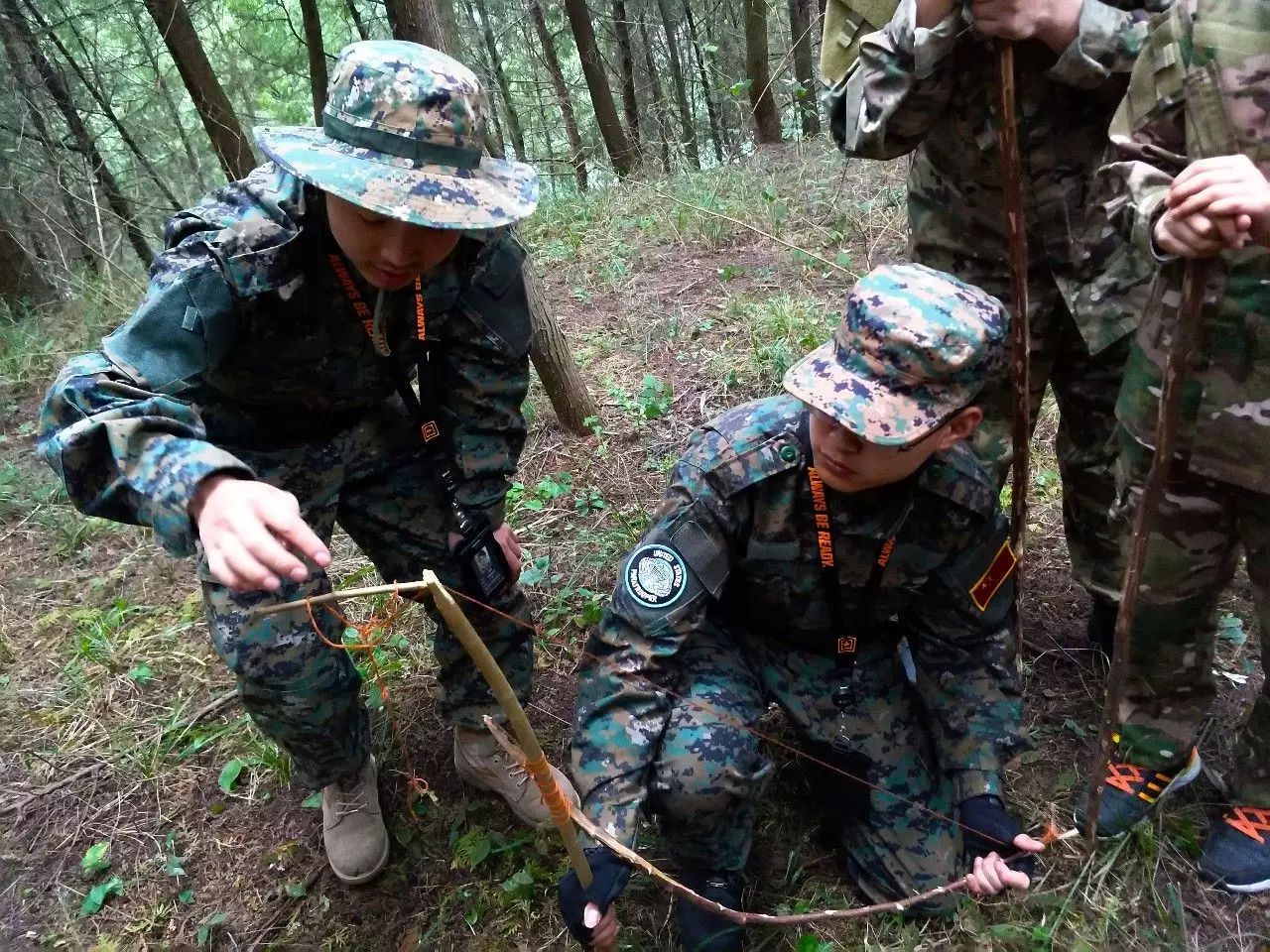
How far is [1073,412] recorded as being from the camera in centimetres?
230

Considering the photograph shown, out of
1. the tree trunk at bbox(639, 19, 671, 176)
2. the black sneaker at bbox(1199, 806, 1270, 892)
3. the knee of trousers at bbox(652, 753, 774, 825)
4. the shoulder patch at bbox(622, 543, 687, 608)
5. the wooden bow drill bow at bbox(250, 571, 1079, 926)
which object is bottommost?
the tree trunk at bbox(639, 19, 671, 176)

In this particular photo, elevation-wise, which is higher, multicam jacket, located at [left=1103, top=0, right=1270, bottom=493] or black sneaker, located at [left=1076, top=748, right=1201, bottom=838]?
multicam jacket, located at [left=1103, top=0, right=1270, bottom=493]

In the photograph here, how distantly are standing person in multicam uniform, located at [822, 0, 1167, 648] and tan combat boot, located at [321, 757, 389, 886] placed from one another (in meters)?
1.96

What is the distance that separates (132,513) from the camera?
57.5 inches

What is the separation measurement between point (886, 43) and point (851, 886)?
2.07 metres

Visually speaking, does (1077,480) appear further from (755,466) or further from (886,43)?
(886,43)

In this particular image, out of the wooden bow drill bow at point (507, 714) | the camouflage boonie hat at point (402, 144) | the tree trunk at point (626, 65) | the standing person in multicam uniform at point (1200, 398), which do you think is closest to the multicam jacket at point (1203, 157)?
the standing person in multicam uniform at point (1200, 398)

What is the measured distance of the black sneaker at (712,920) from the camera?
75.7 inches

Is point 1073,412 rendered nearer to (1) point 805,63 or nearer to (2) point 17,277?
(2) point 17,277

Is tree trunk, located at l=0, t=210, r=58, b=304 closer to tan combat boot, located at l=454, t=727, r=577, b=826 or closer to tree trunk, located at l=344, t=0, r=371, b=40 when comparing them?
tree trunk, located at l=344, t=0, r=371, b=40

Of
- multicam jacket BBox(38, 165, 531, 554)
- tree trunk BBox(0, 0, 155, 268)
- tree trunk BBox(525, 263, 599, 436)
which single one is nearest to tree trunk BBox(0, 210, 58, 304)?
tree trunk BBox(0, 0, 155, 268)

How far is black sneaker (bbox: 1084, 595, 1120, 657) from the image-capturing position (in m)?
2.47

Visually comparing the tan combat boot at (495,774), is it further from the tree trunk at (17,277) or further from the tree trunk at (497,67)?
the tree trunk at (497,67)

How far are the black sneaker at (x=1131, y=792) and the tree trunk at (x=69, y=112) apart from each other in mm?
8606
